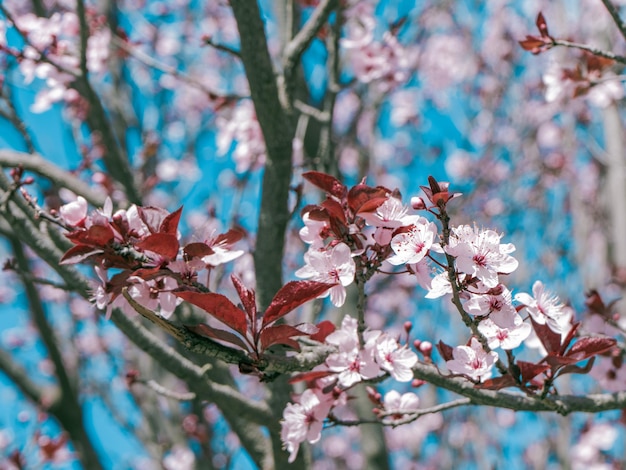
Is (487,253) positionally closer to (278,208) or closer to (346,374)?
(346,374)

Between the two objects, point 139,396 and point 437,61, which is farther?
point 437,61

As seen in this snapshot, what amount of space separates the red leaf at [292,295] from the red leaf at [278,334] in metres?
0.02

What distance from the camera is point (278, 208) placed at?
189 cm

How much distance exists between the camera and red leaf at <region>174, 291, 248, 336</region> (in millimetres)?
1014

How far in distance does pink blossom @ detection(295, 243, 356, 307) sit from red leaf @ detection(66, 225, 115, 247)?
0.37m

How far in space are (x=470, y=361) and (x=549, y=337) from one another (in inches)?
7.6

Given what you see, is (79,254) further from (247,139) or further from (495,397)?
(247,139)

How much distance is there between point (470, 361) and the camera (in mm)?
1183

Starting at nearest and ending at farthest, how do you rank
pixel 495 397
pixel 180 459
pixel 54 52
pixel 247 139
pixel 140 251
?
1. pixel 140 251
2. pixel 495 397
3. pixel 54 52
4. pixel 247 139
5. pixel 180 459

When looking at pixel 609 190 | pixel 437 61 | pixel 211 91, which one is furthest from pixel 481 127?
pixel 211 91

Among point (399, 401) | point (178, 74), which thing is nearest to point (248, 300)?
point (399, 401)

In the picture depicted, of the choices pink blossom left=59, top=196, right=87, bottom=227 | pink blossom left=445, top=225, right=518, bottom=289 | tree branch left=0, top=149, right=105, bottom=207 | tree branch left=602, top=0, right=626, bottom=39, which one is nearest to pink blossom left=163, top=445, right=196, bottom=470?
tree branch left=0, top=149, right=105, bottom=207

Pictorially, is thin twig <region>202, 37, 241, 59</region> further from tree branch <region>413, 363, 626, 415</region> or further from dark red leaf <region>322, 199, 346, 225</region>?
tree branch <region>413, 363, 626, 415</region>

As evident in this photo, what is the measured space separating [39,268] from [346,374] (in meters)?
4.71
